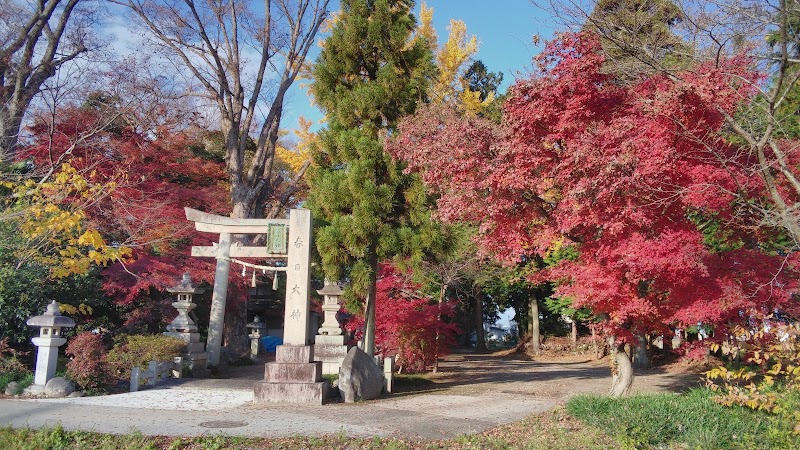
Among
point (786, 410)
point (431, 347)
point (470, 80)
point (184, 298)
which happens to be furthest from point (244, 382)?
point (470, 80)

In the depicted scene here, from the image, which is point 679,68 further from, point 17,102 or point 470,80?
point 470,80

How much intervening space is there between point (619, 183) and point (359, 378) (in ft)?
17.4

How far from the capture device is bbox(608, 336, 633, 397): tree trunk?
29.0 ft

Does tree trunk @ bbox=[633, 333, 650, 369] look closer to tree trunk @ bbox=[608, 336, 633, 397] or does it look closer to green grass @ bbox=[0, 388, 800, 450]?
tree trunk @ bbox=[608, 336, 633, 397]

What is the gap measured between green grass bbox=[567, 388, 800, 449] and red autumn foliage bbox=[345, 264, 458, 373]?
667cm

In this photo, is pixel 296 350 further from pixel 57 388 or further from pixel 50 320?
pixel 50 320

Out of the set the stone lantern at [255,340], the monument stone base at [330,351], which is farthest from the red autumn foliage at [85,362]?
the stone lantern at [255,340]

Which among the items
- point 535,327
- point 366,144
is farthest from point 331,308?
point 535,327

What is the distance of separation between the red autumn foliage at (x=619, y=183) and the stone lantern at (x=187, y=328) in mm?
8002

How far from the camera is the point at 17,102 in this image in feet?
44.5

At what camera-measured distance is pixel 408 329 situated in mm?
13141

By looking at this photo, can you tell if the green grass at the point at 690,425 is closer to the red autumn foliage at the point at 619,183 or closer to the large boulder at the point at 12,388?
the red autumn foliage at the point at 619,183

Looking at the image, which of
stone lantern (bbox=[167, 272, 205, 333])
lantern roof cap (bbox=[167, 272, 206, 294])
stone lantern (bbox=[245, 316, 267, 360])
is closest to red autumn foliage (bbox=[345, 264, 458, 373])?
stone lantern (bbox=[167, 272, 205, 333])

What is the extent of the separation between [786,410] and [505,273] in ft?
54.7
